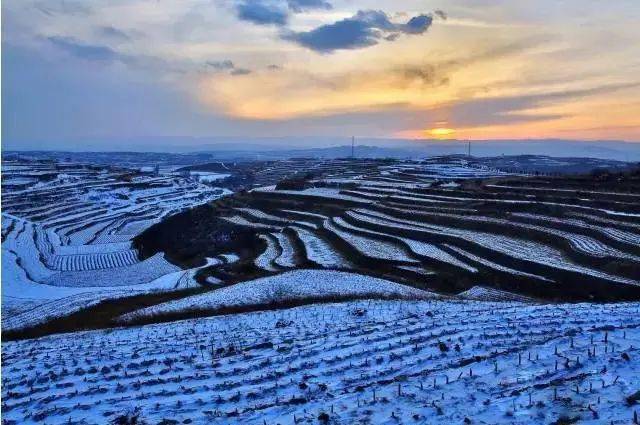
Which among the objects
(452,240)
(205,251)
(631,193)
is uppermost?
(631,193)

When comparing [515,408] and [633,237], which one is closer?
[515,408]

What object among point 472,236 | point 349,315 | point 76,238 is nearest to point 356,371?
point 349,315

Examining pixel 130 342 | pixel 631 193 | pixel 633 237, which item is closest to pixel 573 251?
pixel 633 237

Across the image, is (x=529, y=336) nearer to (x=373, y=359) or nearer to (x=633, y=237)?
(x=373, y=359)

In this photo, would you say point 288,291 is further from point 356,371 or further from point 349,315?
point 356,371

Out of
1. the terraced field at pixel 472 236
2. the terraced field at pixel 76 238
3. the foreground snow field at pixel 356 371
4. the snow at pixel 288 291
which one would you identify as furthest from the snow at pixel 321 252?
the foreground snow field at pixel 356 371
